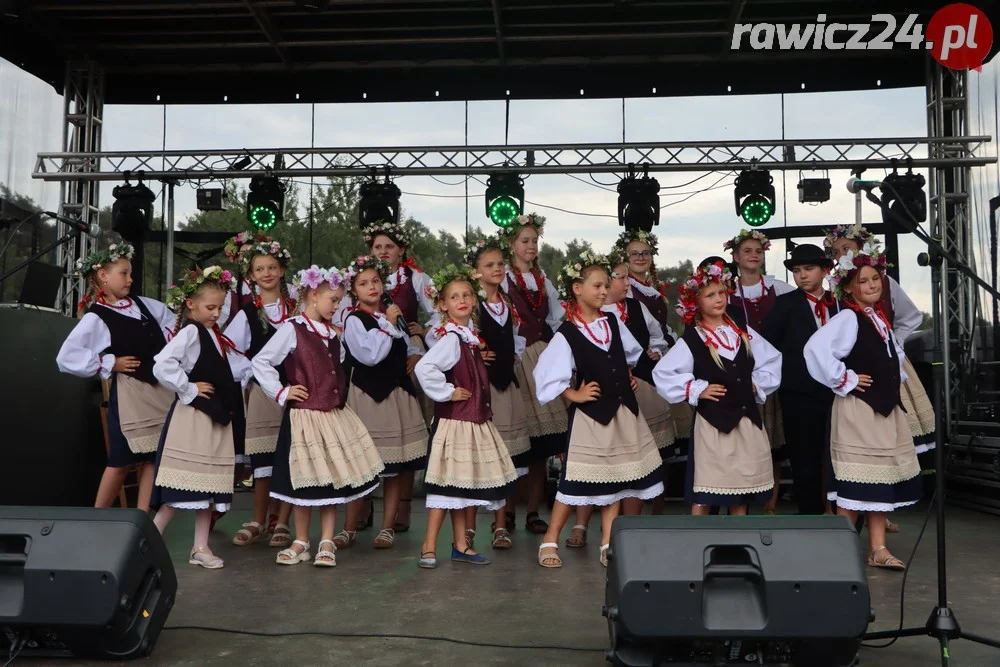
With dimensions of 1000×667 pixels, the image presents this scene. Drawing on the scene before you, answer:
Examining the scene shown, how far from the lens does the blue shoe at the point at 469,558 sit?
4941 mm

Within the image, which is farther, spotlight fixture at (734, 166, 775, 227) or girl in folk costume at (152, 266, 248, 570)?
spotlight fixture at (734, 166, 775, 227)

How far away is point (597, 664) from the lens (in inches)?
123

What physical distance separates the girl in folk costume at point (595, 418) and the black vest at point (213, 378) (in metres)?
1.54

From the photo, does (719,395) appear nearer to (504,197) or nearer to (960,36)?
(504,197)

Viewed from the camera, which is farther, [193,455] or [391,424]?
[391,424]

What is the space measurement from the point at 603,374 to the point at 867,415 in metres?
1.26

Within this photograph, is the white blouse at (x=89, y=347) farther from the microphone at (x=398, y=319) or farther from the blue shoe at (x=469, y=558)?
the blue shoe at (x=469, y=558)

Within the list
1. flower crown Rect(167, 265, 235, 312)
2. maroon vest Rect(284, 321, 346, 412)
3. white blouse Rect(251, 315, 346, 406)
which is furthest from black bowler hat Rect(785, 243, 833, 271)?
flower crown Rect(167, 265, 235, 312)

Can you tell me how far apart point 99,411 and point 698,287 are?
3968mm

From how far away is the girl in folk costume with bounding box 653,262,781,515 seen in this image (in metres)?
4.75

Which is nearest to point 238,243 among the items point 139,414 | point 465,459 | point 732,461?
point 139,414

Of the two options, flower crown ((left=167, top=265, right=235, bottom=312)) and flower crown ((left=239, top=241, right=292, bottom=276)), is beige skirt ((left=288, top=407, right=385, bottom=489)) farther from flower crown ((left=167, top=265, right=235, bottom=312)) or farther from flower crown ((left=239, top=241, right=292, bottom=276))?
flower crown ((left=239, top=241, right=292, bottom=276))

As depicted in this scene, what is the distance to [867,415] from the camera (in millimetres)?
4785

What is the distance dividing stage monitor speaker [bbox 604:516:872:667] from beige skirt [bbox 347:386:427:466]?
275 cm
